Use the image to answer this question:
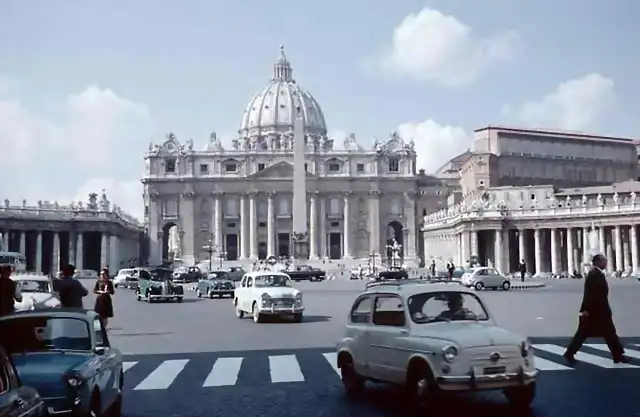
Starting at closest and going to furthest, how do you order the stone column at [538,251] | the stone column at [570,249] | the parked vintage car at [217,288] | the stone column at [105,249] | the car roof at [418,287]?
the car roof at [418,287]
the parked vintage car at [217,288]
the stone column at [570,249]
the stone column at [538,251]
the stone column at [105,249]

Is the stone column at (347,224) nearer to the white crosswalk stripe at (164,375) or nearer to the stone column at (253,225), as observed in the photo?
the stone column at (253,225)

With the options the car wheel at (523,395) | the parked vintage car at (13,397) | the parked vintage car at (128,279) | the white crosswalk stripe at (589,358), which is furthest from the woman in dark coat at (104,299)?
the parked vintage car at (128,279)

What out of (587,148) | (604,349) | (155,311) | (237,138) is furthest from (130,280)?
(237,138)

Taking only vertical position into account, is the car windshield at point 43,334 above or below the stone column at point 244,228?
below

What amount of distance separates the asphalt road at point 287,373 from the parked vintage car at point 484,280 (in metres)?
19.9

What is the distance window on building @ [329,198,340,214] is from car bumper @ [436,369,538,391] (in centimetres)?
10324

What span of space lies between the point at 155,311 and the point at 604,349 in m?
18.6

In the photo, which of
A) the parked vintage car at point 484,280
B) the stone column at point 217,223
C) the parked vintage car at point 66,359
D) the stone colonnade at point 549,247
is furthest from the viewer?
the stone column at point 217,223

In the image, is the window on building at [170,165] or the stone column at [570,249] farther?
the window on building at [170,165]

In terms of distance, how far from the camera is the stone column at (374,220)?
111062 mm

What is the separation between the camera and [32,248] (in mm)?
88500

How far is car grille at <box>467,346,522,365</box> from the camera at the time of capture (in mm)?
8836

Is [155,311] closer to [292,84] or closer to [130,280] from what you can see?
[130,280]

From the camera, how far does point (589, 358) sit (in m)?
13.9
